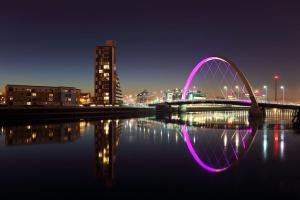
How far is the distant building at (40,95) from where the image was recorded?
113 m

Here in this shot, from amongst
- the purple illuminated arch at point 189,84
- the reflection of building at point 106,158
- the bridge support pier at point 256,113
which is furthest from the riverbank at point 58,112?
the bridge support pier at point 256,113

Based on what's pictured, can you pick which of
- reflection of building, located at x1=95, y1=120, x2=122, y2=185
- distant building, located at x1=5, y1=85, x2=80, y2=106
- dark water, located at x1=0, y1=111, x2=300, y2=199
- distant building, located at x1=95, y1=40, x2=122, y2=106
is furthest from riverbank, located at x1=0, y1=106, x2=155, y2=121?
reflection of building, located at x1=95, y1=120, x2=122, y2=185

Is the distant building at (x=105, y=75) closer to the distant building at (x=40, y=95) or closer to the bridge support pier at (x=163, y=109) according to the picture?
the distant building at (x=40, y=95)

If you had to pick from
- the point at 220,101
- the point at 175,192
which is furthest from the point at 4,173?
the point at 220,101

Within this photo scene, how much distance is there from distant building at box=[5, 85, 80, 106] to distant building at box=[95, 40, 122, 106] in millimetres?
12988

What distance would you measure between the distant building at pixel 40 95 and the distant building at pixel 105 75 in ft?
42.6

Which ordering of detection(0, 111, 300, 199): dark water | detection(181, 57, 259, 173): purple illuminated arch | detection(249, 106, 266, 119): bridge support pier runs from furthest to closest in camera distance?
detection(249, 106, 266, 119): bridge support pier, detection(181, 57, 259, 173): purple illuminated arch, detection(0, 111, 300, 199): dark water

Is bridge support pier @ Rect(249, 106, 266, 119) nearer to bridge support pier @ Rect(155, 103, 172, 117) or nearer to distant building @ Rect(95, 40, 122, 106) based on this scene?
bridge support pier @ Rect(155, 103, 172, 117)

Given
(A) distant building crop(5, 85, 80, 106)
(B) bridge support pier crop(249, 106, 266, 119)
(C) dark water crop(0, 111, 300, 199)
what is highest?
(A) distant building crop(5, 85, 80, 106)

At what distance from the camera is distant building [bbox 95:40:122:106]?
14625 centimetres

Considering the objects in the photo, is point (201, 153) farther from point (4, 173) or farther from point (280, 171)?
point (4, 173)

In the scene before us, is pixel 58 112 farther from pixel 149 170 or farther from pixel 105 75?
pixel 105 75

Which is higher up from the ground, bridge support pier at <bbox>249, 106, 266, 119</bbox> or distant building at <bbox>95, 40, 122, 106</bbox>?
distant building at <bbox>95, 40, 122, 106</bbox>

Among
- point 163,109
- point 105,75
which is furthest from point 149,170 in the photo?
point 105,75
